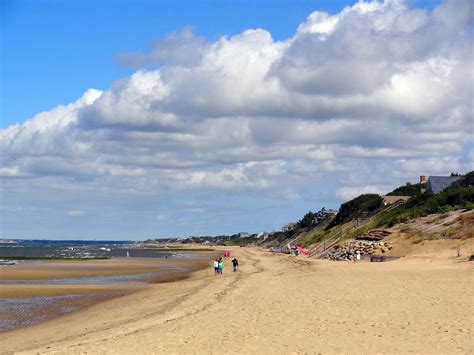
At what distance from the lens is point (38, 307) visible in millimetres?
31172

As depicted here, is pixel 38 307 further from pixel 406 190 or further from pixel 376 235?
pixel 406 190

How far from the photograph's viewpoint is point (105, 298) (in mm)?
35469

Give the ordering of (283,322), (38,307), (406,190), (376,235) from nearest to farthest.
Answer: (283,322) → (38,307) → (376,235) → (406,190)

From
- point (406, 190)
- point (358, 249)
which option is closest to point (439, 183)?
point (406, 190)

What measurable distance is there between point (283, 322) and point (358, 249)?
43.0 metres

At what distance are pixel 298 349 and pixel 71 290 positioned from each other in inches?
1142

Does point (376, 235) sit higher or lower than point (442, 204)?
lower

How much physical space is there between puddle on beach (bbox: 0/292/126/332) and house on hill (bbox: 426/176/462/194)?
6336 centimetres

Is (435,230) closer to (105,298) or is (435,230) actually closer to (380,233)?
(380,233)

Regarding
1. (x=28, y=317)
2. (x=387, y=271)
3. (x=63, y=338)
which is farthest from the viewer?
(x=387, y=271)

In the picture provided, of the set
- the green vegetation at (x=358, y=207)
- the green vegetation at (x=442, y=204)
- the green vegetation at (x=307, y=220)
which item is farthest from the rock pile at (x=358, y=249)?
the green vegetation at (x=307, y=220)

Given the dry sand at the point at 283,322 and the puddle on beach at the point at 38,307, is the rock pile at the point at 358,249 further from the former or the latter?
the puddle on beach at the point at 38,307

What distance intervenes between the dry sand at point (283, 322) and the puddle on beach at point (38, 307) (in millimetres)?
1270

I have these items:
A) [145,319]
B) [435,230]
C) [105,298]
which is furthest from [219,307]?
[435,230]
